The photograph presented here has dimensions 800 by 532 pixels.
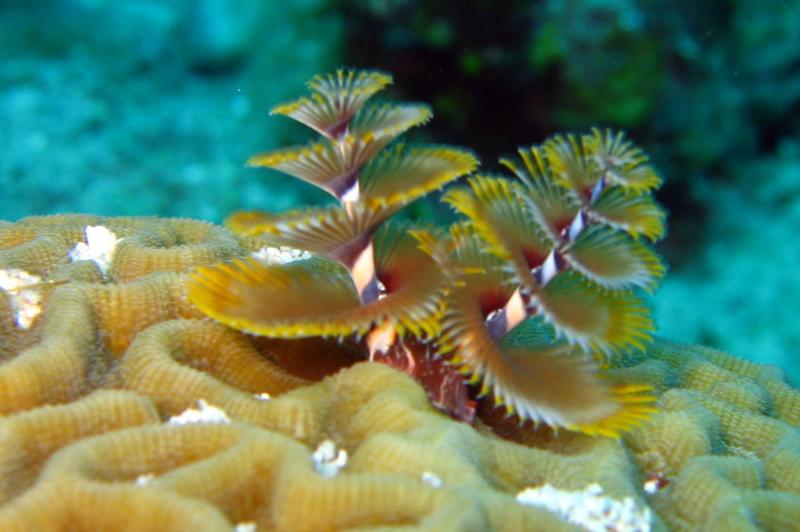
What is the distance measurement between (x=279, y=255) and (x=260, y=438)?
4.28 ft

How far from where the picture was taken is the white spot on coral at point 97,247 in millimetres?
3168

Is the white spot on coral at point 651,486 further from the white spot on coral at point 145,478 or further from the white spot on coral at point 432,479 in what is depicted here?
the white spot on coral at point 145,478

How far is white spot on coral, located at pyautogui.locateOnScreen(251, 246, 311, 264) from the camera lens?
322 cm

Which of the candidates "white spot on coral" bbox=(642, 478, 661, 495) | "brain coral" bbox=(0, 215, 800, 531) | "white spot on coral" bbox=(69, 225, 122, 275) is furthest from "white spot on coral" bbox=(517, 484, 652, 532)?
"white spot on coral" bbox=(69, 225, 122, 275)

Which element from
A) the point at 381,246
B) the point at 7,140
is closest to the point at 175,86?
the point at 7,140

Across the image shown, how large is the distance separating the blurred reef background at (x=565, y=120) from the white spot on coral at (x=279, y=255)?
4827mm

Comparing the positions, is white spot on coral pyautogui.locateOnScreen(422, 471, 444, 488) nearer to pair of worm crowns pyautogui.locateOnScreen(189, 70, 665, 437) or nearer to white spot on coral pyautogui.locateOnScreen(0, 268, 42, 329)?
pair of worm crowns pyautogui.locateOnScreen(189, 70, 665, 437)

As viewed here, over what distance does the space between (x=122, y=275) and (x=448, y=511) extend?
1873 mm

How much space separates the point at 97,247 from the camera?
3.21 meters

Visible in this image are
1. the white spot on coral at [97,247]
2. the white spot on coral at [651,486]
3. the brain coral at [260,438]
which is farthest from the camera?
the white spot on coral at [97,247]

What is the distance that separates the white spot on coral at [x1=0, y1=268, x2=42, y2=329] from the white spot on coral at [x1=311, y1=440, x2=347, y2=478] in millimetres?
1228

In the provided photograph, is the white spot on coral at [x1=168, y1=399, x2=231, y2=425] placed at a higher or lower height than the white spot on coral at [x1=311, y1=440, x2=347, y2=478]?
higher

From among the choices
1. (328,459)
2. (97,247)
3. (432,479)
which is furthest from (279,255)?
(432,479)

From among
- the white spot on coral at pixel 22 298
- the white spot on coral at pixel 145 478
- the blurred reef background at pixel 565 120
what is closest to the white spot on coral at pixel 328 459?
the white spot on coral at pixel 145 478
